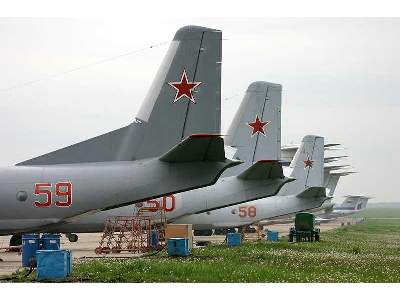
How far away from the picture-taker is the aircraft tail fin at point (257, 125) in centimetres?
3597

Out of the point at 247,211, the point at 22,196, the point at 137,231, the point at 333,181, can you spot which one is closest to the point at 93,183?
the point at 22,196

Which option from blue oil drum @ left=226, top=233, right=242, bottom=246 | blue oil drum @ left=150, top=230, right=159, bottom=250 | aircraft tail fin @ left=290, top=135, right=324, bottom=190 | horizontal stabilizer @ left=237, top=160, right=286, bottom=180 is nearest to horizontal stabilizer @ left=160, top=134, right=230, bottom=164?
horizontal stabilizer @ left=237, top=160, right=286, bottom=180

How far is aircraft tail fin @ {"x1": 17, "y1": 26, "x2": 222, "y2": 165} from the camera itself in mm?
23500

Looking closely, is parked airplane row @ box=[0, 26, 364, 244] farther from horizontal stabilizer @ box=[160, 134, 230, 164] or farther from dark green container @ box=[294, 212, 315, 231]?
dark green container @ box=[294, 212, 315, 231]

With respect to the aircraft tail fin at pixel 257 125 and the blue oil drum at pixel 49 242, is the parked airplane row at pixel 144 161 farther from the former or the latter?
the aircraft tail fin at pixel 257 125

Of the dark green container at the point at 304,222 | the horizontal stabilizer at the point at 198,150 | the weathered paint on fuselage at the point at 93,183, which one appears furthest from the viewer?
the dark green container at the point at 304,222

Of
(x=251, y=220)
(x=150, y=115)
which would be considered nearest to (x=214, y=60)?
(x=150, y=115)

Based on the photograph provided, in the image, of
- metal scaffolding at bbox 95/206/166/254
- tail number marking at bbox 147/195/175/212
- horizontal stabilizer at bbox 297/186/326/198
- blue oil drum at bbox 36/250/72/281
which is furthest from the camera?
horizontal stabilizer at bbox 297/186/326/198

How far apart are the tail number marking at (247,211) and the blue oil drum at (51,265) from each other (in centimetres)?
2859

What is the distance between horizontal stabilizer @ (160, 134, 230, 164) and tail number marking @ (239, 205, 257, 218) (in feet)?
82.5

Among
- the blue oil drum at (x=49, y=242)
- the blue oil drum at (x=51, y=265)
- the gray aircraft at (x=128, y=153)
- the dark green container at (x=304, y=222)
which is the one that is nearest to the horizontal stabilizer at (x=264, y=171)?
the gray aircraft at (x=128, y=153)

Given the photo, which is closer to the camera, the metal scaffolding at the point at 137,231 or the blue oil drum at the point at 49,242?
the blue oil drum at the point at 49,242

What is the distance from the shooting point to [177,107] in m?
23.6

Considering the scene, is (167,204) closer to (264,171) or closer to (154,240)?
(154,240)
